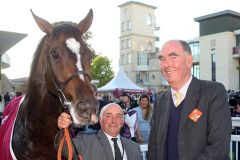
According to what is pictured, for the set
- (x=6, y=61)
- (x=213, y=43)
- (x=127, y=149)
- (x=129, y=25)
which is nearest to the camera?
(x=127, y=149)

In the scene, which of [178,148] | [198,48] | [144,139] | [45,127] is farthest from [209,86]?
[198,48]

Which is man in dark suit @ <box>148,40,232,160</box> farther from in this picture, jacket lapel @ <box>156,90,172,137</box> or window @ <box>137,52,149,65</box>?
window @ <box>137,52,149,65</box>

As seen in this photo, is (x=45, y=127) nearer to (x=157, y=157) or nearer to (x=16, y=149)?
(x=16, y=149)

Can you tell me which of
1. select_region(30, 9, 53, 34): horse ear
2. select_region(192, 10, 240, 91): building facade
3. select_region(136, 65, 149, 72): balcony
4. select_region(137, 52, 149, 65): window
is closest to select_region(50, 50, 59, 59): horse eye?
select_region(30, 9, 53, 34): horse ear

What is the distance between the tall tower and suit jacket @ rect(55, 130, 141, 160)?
54.2 m

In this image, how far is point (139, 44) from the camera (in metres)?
64.1

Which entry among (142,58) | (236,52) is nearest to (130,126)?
(236,52)

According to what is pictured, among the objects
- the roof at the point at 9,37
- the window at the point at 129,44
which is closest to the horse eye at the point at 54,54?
the roof at the point at 9,37

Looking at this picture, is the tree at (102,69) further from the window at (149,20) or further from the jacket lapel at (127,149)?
the jacket lapel at (127,149)

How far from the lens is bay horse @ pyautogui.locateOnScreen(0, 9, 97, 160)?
8.25ft

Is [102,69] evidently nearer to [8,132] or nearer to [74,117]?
[8,132]

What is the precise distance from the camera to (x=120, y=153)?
10.5ft

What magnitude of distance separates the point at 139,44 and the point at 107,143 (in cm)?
6149

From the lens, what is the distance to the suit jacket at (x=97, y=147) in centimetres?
310
